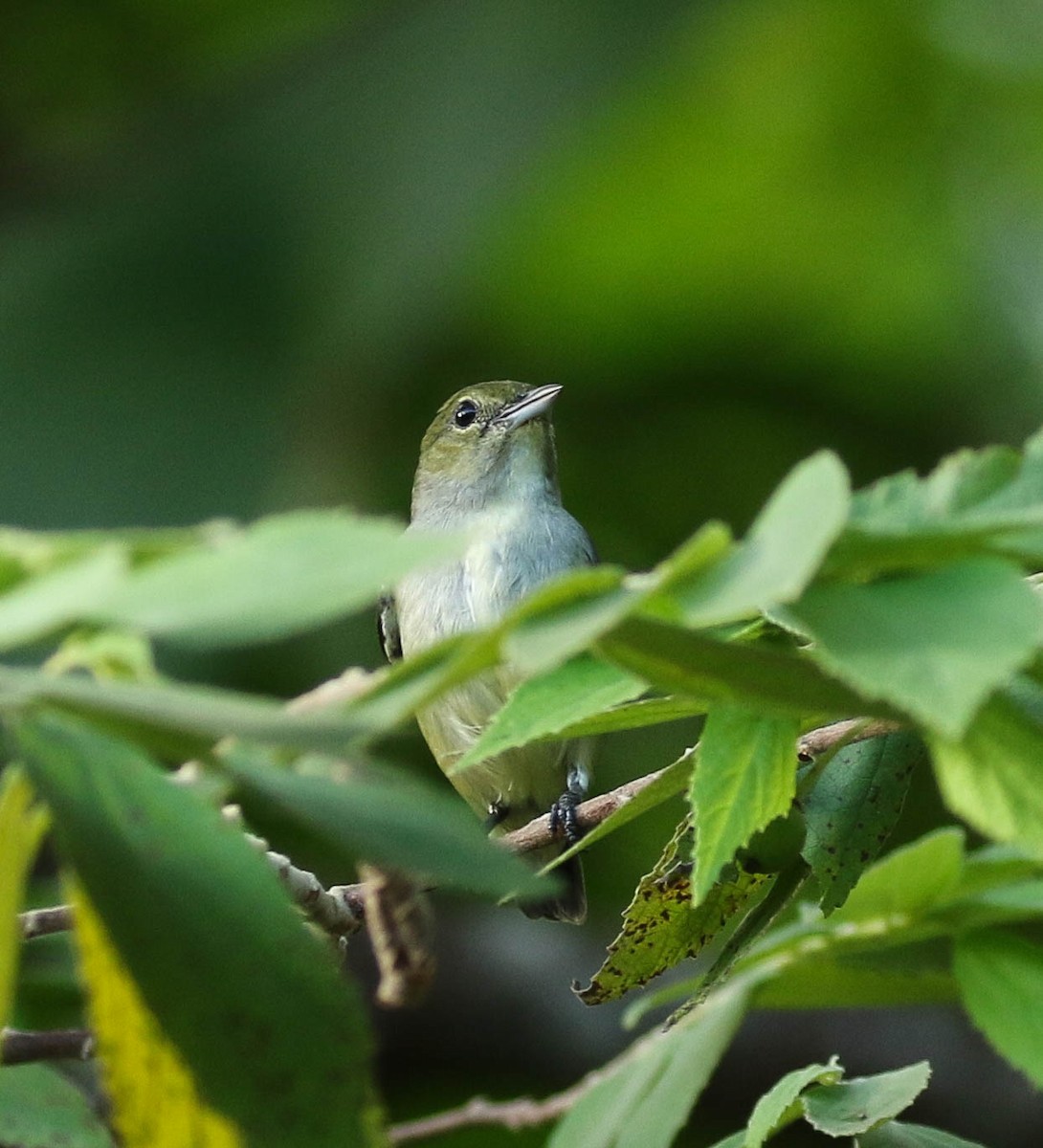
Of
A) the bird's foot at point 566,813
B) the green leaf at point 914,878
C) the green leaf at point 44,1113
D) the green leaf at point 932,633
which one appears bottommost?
the bird's foot at point 566,813

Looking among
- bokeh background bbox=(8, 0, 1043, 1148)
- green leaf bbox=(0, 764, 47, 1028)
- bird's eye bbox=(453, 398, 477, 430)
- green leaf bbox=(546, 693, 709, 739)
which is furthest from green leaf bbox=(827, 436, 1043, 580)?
bird's eye bbox=(453, 398, 477, 430)

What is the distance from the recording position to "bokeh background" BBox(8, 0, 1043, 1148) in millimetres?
5352

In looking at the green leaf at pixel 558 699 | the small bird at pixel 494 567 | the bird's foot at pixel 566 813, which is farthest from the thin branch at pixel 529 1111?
the small bird at pixel 494 567

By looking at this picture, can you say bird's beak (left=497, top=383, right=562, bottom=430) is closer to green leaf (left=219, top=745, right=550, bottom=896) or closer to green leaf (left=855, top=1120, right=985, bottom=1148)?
green leaf (left=855, top=1120, right=985, bottom=1148)

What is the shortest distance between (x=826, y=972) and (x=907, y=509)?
16.6 inches

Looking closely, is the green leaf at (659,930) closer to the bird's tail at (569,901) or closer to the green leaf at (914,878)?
the green leaf at (914,878)

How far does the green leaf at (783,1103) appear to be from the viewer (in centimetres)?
150

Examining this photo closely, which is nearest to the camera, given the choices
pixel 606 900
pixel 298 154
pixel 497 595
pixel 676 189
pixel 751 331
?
pixel 497 595

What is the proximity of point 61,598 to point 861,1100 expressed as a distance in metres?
1.05

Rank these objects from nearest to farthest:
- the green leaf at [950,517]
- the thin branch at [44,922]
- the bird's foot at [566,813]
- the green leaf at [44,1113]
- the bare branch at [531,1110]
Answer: the green leaf at [950,517], the bare branch at [531,1110], the thin branch at [44,922], the green leaf at [44,1113], the bird's foot at [566,813]

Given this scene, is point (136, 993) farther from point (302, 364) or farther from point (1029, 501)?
point (302, 364)

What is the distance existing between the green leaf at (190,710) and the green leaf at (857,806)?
91 cm

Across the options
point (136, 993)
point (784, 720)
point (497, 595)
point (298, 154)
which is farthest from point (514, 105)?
point (136, 993)

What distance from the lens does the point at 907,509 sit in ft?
3.24
